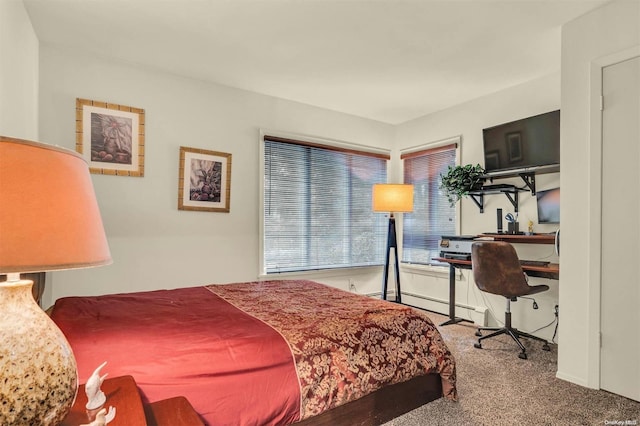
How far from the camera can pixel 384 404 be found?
1.77 meters

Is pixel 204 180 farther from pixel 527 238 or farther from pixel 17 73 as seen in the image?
pixel 527 238

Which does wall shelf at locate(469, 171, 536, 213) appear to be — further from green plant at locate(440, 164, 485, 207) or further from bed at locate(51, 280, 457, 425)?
bed at locate(51, 280, 457, 425)

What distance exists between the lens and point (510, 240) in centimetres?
333

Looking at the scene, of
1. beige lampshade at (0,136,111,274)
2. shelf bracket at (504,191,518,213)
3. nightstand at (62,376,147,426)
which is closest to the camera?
beige lampshade at (0,136,111,274)

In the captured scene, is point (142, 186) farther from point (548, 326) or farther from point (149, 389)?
point (548, 326)

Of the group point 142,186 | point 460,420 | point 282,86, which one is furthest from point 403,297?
point 142,186

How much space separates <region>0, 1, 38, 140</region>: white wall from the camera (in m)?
1.96

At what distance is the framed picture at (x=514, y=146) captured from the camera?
3.30 meters

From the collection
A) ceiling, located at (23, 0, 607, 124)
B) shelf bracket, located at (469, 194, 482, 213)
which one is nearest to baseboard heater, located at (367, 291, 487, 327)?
shelf bracket, located at (469, 194, 482, 213)

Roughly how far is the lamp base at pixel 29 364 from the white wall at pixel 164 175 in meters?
2.65

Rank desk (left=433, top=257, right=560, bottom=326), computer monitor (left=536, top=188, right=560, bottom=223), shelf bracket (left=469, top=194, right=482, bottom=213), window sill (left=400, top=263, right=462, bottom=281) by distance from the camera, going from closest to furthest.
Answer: desk (left=433, top=257, right=560, bottom=326)
computer monitor (left=536, top=188, right=560, bottom=223)
shelf bracket (left=469, top=194, right=482, bottom=213)
window sill (left=400, top=263, right=462, bottom=281)

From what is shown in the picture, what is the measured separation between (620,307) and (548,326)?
3.85 feet

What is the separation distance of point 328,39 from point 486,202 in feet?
8.02

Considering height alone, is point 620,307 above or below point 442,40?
below
